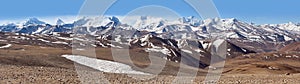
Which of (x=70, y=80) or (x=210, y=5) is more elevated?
(x=210, y=5)

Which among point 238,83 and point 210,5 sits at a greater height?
point 210,5

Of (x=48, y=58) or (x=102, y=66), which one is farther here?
(x=48, y=58)

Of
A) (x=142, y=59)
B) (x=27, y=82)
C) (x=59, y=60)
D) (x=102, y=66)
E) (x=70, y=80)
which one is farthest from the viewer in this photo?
(x=142, y=59)

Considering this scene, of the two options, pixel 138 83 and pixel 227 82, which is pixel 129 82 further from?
pixel 227 82

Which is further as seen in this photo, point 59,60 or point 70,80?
point 59,60

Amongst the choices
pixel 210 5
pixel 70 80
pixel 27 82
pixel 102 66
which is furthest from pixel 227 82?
pixel 102 66

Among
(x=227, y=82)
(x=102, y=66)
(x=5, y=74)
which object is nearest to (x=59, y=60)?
(x=102, y=66)

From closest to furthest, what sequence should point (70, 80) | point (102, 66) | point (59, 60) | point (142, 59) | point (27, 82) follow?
point (27, 82), point (70, 80), point (102, 66), point (59, 60), point (142, 59)

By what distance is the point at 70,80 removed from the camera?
38.0 m

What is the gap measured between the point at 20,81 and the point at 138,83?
32.2 ft

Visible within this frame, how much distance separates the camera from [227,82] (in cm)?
3972

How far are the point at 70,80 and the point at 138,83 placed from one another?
5748mm

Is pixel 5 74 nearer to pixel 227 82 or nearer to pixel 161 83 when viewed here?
pixel 161 83

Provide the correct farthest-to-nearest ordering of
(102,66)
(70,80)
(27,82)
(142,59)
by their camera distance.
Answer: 1. (142,59)
2. (102,66)
3. (70,80)
4. (27,82)
